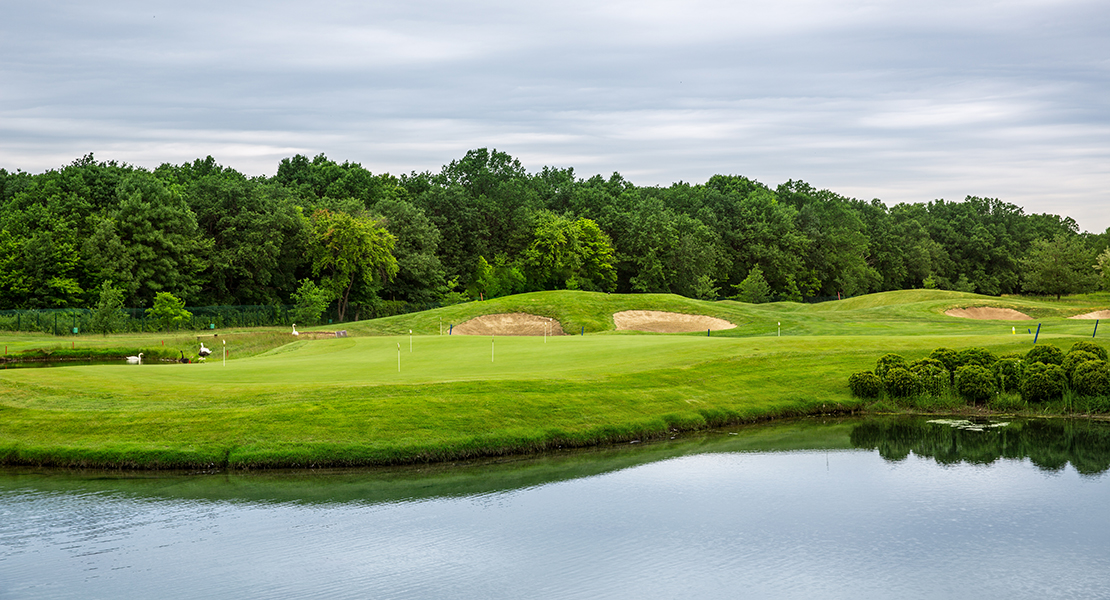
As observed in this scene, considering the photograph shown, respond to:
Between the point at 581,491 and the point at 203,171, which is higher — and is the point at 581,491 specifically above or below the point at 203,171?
below

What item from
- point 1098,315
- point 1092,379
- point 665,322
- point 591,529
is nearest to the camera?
point 591,529

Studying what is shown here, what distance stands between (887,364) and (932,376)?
1549 mm

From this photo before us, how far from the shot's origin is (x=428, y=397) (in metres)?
25.0

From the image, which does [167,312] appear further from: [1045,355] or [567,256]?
[1045,355]

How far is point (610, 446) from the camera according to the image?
24.6m

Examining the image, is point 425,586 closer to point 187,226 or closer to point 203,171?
point 187,226

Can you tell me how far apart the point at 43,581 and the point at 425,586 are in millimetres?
6010

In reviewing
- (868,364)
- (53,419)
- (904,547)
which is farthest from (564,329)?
(904,547)

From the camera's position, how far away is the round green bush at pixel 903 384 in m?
29.9

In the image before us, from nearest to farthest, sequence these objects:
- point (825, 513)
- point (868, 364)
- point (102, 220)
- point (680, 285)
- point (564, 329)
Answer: point (825, 513) < point (868, 364) < point (564, 329) < point (102, 220) < point (680, 285)

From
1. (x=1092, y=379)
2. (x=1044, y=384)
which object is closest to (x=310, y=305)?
(x=1044, y=384)

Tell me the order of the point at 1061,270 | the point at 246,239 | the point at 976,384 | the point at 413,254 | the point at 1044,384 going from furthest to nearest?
the point at 1061,270 < the point at 413,254 < the point at 246,239 < the point at 976,384 < the point at 1044,384

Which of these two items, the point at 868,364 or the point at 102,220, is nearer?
the point at 868,364

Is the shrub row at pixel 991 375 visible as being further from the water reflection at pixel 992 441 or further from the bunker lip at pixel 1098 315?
the bunker lip at pixel 1098 315
